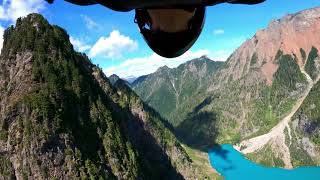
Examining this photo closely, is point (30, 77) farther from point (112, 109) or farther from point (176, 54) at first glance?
point (176, 54)

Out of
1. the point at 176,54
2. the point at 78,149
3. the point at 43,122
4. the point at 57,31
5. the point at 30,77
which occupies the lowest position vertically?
the point at 176,54

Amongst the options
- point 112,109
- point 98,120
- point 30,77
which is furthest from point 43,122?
point 112,109

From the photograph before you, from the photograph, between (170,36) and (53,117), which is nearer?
(170,36)

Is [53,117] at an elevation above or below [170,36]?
above

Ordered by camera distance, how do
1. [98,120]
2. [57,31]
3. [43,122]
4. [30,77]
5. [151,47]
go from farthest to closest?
[57,31]
[98,120]
[30,77]
[43,122]
[151,47]
